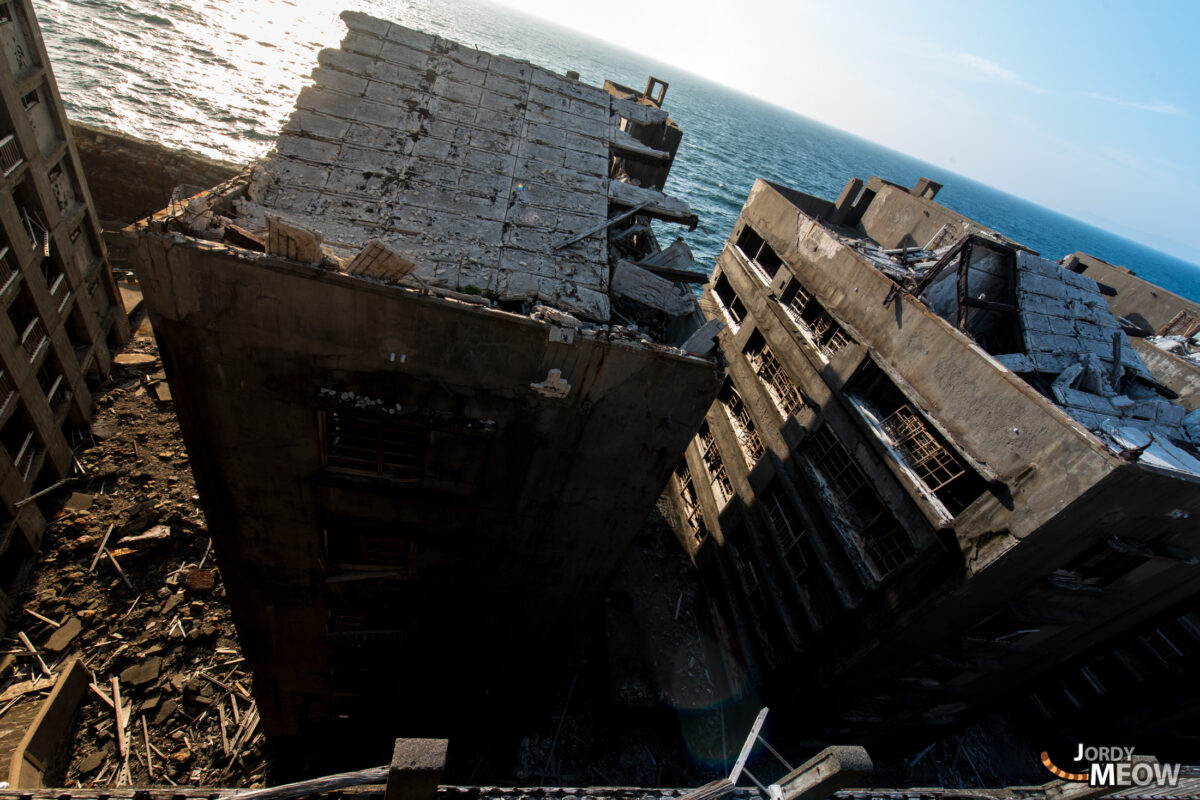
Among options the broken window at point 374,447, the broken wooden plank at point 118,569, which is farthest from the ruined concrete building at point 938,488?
the broken wooden plank at point 118,569

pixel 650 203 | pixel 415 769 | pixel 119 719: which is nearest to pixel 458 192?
pixel 650 203

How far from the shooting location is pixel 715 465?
69.6 ft

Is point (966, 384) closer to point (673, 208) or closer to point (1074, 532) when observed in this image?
point (1074, 532)

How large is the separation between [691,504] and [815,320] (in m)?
9.46

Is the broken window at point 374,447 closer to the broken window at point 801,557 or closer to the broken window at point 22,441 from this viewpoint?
the broken window at point 801,557

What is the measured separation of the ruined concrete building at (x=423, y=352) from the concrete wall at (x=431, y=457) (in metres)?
0.04

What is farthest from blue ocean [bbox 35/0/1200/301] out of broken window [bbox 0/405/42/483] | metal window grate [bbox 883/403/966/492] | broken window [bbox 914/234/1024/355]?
metal window grate [bbox 883/403/966/492]

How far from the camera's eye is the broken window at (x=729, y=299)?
73.0 feet

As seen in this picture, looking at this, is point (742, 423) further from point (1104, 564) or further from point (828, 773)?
point (828, 773)

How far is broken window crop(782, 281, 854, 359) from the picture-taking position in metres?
15.8

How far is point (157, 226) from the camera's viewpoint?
6191 millimetres

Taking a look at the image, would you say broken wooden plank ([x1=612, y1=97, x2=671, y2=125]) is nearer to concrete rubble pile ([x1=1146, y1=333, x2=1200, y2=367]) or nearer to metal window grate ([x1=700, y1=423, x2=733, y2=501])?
metal window grate ([x1=700, y1=423, x2=733, y2=501])

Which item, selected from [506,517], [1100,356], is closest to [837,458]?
[1100,356]

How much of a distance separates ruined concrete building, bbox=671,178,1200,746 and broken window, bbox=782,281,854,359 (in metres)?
0.08
